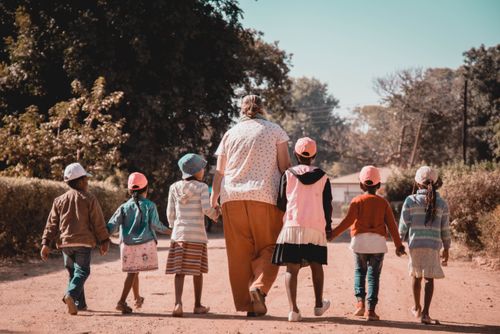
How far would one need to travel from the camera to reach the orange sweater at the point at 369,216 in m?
7.94

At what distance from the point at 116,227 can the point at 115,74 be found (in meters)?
18.4

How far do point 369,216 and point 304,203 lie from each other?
0.97 metres

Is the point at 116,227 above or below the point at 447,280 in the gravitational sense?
above

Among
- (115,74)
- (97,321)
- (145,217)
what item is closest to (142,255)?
(145,217)

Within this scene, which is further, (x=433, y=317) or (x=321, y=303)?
(x=433, y=317)

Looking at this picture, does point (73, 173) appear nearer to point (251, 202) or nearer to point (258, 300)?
point (251, 202)

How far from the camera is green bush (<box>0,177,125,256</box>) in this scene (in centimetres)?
1460

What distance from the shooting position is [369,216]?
7.96 meters

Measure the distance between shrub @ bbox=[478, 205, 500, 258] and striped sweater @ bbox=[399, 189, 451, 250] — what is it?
753cm

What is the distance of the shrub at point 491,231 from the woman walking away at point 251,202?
8.88 meters

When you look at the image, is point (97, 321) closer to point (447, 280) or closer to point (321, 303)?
point (321, 303)

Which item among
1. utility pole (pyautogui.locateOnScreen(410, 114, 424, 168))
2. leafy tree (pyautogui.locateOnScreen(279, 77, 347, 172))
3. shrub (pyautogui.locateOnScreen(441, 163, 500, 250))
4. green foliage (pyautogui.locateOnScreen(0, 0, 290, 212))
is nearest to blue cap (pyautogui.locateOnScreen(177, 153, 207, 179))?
shrub (pyautogui.locateOnScreen(441, 163, 500, 250))

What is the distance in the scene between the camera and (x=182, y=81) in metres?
27.9

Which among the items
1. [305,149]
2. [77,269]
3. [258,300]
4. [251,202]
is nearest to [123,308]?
[77,269]
